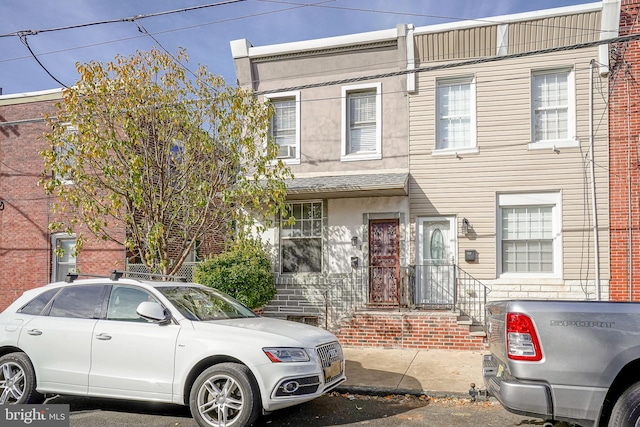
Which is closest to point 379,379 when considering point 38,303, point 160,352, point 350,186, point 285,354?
point 285,354

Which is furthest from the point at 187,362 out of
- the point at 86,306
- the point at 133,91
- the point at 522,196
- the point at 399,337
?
the point at 522,196

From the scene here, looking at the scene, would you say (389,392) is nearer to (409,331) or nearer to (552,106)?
(409,331)

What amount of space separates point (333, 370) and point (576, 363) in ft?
8.76

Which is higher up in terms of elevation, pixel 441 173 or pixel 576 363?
pixel 441 173

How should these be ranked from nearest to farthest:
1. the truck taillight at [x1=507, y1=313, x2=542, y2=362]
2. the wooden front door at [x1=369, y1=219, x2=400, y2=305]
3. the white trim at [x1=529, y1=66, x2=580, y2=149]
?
the truck taillight at [x1=507, y1=313, x2=542, y2=362]
the white trim at [x1=529, y1=66, x2=580, y2=149]
the wooden front door at [x1=369, y1=219, x2=400, y2=305]

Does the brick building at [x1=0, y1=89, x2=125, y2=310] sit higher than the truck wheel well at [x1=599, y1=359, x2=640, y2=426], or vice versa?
the brick building at [x1=0, y1=89, x2=125, y2=310]

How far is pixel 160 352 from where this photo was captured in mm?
5824

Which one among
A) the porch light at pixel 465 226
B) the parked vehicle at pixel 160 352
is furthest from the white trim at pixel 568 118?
the parked vehicle at pixel 160 352

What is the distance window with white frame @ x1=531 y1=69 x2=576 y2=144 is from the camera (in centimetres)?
1143

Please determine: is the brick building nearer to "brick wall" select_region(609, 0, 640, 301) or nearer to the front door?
the front door

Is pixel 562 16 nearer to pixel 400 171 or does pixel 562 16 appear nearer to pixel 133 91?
pixel 400 171

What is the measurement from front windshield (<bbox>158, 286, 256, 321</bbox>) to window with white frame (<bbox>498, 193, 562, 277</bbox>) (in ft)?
22.0

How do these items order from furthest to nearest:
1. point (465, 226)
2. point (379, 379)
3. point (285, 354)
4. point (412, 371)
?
point (465, 226)
point (412, 371)
point (379, 379)
point (285, 354)

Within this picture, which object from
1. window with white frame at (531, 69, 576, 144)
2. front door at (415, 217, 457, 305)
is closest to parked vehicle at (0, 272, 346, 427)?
front door at (415, 217, 457, 305)
